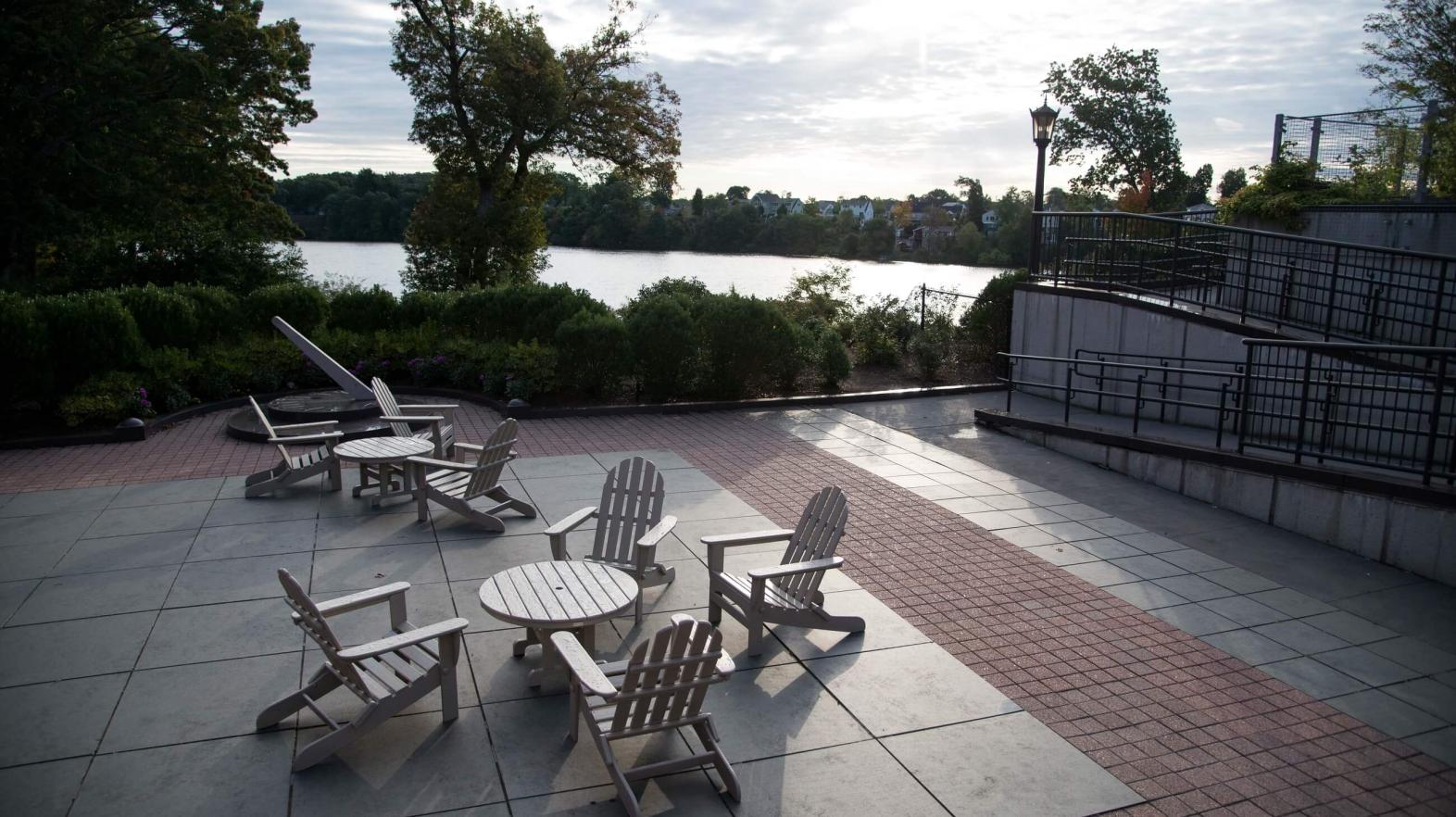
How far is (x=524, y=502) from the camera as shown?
7.89 m

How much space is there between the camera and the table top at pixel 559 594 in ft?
15.0

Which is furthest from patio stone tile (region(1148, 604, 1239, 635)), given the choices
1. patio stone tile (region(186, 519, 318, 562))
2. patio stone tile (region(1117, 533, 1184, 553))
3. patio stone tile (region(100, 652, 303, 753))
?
patio stone tile (region(186, 519, 318, 562))

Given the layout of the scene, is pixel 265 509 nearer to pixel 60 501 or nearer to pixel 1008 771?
pixel 60 501

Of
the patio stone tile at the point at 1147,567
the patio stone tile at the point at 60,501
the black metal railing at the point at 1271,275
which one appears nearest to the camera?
the patio stone tile at the point at 1147,567

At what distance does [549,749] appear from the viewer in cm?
431

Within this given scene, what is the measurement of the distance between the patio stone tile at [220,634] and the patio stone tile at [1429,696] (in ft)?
20.8

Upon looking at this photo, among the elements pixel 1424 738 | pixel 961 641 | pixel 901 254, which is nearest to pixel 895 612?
pixel 961 641

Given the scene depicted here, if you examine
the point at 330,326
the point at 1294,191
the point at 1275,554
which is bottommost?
the point at 1275,554

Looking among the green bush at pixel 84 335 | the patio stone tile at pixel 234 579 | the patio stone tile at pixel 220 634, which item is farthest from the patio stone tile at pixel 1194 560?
the green bush at pixel 84 335

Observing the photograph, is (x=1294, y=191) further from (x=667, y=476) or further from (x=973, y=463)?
(x=667, y=476)

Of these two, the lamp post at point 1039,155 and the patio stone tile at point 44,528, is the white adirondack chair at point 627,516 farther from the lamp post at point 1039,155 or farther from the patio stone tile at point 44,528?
the lamp post at point 1039,155

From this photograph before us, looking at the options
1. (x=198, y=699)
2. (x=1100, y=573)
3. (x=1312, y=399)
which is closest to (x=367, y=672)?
(x=198, y=699)

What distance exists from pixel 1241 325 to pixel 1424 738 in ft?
23.9

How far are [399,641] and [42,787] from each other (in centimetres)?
162
